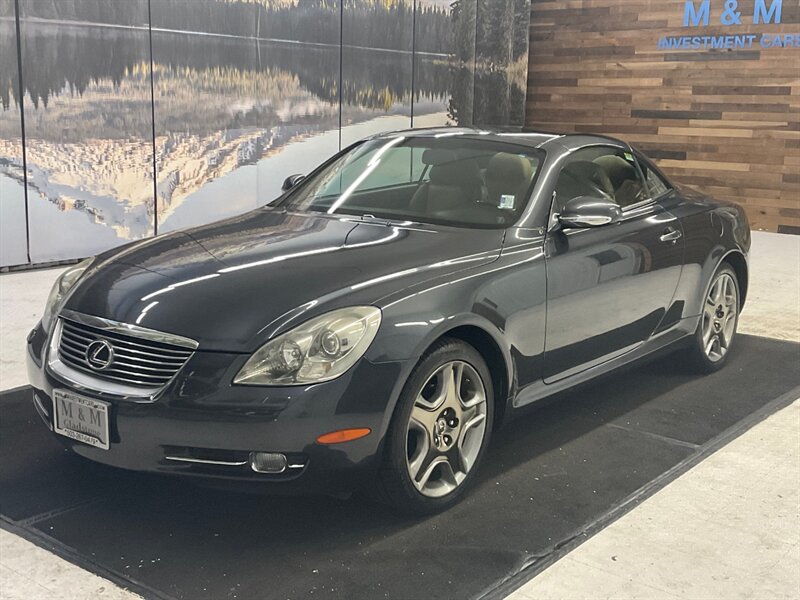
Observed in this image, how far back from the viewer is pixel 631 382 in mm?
5047

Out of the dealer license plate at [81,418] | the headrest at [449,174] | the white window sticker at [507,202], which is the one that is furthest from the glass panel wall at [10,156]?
the white window sticker at [507,202]

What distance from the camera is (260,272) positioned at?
328 cm

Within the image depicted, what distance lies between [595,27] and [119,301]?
412 inches

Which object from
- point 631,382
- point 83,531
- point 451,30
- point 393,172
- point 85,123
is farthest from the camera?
point 451,30

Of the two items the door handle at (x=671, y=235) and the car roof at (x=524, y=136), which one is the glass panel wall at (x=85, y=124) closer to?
the car roof at (x=524, y=136)

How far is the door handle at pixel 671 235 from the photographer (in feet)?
14.9

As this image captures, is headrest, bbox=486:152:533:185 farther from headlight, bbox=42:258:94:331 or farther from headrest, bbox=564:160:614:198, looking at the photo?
headlight, bbox=42:258:94:331

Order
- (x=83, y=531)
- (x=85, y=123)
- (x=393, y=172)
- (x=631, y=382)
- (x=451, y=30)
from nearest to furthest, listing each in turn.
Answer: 1. (x=83, y=531)
2. (x=393, y=172)
3. (x=631, y=382)
4. (x=85, y=123)
5. (x=451, y=30)

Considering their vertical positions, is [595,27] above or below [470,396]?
above

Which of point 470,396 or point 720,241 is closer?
point 470,396

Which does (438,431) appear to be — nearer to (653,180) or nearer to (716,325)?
(653,180)

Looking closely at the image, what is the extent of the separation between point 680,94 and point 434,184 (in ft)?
27.9

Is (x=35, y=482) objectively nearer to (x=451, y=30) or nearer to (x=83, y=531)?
(x=83, y=531)

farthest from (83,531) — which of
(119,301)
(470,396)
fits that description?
(470,396)
